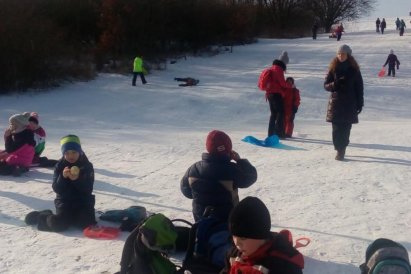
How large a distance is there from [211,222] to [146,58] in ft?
87.7

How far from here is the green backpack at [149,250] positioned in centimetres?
475

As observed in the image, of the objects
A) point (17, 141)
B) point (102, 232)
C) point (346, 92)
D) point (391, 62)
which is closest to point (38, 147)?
point (17, 141)

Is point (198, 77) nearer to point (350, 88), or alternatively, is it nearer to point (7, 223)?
point (350, 88)

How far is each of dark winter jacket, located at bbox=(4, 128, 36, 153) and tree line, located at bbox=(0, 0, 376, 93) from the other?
1309cm

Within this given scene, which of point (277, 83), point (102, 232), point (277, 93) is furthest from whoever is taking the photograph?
point (277, 93)

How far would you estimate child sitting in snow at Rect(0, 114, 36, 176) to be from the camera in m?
9.12

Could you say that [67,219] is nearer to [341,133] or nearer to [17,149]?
[17,149]

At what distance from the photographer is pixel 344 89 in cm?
906

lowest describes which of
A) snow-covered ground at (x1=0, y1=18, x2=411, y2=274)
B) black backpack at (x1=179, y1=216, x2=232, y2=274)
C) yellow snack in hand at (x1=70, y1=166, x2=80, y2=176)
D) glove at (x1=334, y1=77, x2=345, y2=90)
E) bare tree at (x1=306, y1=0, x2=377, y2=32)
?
snow-covered ground at (x1=0, y1=18, x2=411, y2=274)

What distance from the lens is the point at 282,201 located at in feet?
23.8

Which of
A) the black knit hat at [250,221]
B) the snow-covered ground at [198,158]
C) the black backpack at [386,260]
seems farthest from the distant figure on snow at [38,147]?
the black knit hat at [250,221]

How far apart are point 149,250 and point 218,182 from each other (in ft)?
3.31

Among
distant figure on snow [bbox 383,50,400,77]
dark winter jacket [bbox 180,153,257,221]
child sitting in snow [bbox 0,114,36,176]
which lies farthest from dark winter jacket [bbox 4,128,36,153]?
distant figure on snow [bbox 383,50,400,77]

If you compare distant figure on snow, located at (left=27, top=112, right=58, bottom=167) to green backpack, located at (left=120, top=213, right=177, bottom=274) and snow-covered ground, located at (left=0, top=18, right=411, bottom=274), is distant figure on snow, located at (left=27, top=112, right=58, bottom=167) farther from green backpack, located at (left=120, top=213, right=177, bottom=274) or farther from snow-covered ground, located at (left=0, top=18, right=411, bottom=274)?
green backpack, located at (left=120, top=213, right=177, bottom=274)
